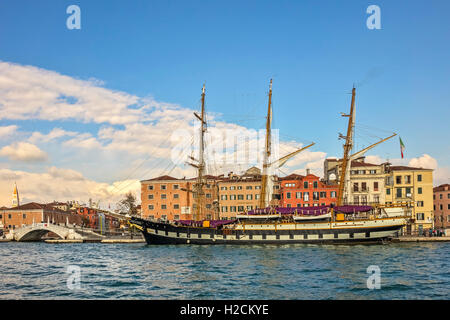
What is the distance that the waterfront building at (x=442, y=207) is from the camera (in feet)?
275

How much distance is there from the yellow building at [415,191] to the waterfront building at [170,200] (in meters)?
30.5

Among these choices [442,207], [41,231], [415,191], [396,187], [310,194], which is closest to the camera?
[415,191]

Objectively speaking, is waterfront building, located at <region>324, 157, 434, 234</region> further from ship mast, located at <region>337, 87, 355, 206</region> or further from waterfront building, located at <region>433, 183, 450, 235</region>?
waterfront building, located at <region>433, 183, 450, 235</region>

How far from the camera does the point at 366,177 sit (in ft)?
242

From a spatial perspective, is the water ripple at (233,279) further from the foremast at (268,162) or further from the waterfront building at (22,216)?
the waterfront building at (22,216)

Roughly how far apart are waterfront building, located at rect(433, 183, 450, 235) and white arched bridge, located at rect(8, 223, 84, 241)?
65.8 metres

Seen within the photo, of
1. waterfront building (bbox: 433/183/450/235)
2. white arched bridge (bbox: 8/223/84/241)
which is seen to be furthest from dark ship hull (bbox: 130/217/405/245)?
waterfront building (bbox: 433/183/450/235)

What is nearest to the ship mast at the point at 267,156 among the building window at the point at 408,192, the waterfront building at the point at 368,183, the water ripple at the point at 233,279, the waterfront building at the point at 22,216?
the waterfront building at the point at 368,183

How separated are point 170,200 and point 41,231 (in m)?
23.7

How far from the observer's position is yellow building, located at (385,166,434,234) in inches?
2852

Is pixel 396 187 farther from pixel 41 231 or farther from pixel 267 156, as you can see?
pixel 41 231

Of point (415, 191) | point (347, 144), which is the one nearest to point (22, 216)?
point (347, 144)

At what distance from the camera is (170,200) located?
81125 millimetres
